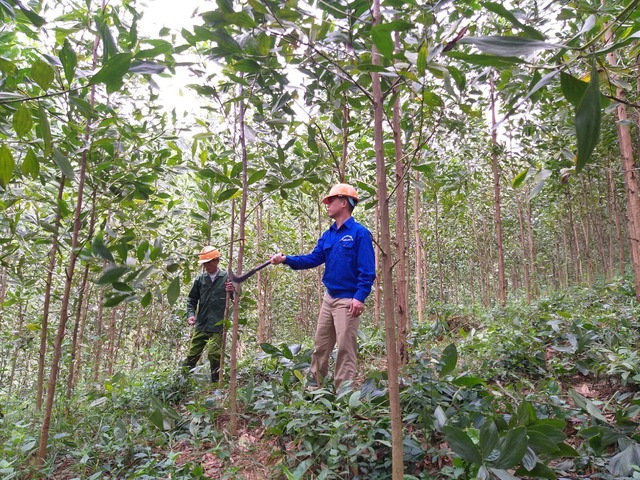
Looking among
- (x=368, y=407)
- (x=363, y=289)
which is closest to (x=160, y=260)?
(x=368, y=407)

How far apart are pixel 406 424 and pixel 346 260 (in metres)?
1.19

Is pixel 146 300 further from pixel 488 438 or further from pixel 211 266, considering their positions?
pixel 211 266

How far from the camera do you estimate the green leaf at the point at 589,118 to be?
0.55 m

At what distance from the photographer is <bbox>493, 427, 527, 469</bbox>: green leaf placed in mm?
1539

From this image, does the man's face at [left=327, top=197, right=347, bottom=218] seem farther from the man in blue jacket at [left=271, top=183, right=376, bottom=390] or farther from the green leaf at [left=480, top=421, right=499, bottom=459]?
the green leaf at [left=480, top=421, right=499, bottom=459]

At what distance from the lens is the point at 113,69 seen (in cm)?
97

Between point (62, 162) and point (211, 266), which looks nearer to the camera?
point (62, 162)

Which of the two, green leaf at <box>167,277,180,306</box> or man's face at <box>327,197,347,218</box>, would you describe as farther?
man's face at <box>327,197,347,218</box>

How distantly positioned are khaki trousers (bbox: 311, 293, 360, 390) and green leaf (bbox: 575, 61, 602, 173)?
99.5 inches

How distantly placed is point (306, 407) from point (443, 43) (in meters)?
2.12

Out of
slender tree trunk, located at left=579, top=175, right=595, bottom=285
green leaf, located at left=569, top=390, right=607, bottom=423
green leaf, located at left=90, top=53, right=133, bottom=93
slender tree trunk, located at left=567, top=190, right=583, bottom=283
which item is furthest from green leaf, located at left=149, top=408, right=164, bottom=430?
slender tree trunk, located at left=567, top=190, right=583, bottom=283

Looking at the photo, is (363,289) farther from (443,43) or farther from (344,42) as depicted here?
(443,43)

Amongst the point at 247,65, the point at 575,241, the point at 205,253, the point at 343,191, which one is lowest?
the point at 205,253

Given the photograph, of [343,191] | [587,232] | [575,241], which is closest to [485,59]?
[343,191]
